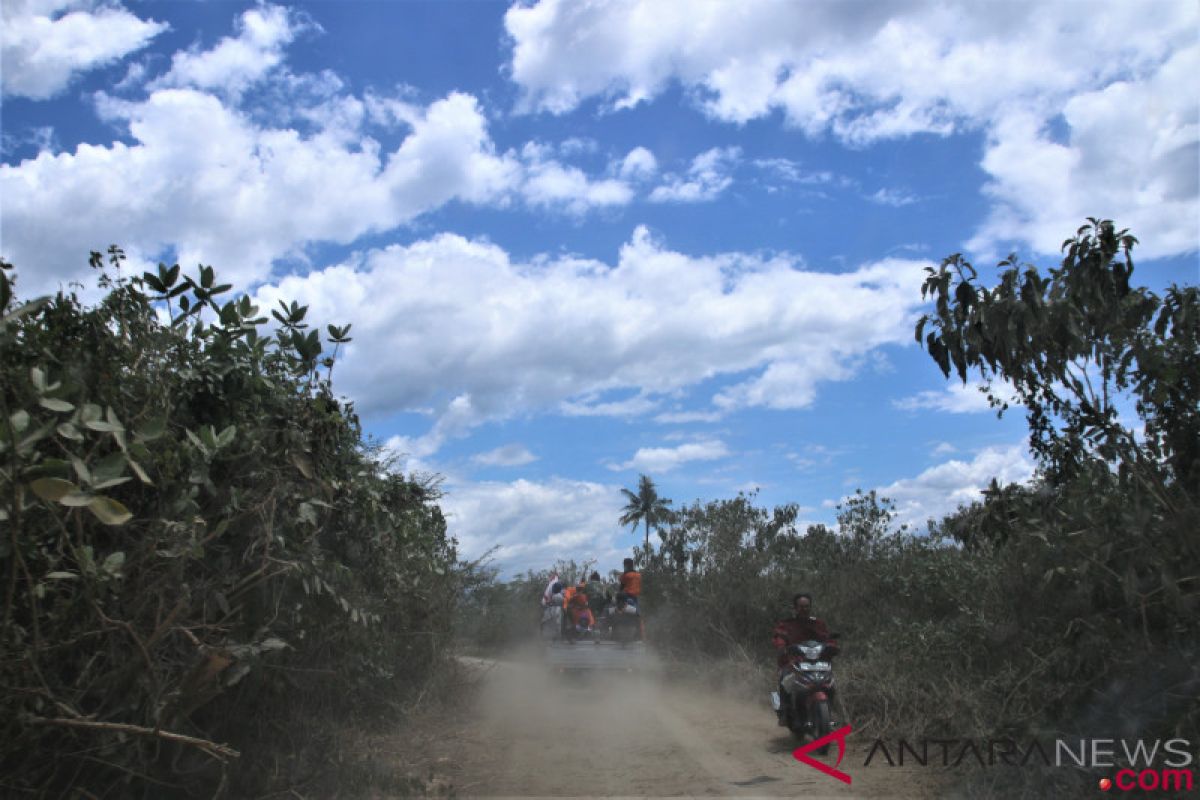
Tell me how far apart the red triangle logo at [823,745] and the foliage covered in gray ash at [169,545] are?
178 inches

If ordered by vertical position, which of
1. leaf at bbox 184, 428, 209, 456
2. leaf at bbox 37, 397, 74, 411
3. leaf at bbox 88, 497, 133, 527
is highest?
leaf at bbox 184, 428, 209, 456

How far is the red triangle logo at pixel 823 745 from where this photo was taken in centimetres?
841

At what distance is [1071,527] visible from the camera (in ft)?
Answer: 24.2

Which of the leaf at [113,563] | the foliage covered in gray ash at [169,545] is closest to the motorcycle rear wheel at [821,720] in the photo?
the foliage covered in gray ash at [169,545]

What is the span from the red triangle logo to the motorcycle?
0.06 meters

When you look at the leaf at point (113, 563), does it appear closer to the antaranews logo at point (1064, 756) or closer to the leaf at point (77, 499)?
the leaf at point (77, 499)

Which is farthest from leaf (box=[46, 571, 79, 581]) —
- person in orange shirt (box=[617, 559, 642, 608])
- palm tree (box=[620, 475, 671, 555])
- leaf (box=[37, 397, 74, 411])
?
palm tree (box=[620, 475, 671, 555])

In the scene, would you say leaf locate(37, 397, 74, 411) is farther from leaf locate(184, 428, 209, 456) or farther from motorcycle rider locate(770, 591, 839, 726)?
motorcycle rider locate(770, 591, 839, 726)

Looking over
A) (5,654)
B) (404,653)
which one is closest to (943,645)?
(404,653)

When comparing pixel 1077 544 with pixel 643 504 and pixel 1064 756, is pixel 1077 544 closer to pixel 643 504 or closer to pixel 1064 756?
pixel 1064 756

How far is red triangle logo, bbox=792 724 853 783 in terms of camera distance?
8406 mm

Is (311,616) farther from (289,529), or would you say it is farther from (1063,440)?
(1063,440)

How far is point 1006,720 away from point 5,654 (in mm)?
7528

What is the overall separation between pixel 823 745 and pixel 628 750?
2067 mm
